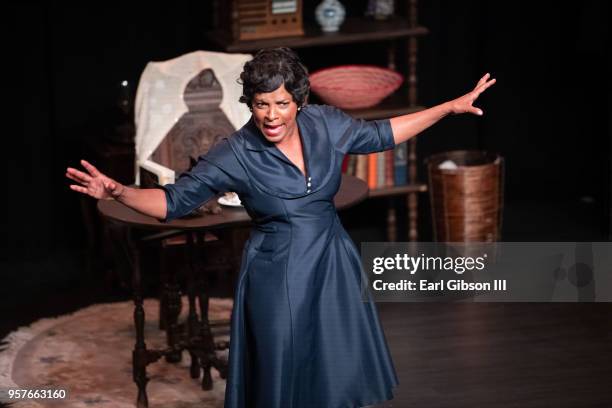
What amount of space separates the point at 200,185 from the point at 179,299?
176 centimetres

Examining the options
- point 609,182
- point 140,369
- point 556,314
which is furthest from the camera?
point 609,182

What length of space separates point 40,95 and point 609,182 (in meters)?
2.97

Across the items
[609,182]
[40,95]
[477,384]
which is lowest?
[477,384]

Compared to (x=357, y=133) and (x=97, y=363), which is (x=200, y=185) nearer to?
(x=357, y=133)

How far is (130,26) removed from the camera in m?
6.62

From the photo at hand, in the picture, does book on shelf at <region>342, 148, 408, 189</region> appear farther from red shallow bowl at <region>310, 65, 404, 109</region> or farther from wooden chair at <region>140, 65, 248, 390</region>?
wooden chair at <region>140, 65, 248, 390</region>

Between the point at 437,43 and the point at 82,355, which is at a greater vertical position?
the point at 437,43

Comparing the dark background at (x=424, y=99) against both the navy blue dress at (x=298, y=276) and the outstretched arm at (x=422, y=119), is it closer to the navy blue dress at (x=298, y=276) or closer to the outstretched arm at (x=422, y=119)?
the navy blue dress at (x=298, y=276)

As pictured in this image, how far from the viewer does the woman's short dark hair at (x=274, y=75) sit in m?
3.65

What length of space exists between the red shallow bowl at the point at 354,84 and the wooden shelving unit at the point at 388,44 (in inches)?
2.3

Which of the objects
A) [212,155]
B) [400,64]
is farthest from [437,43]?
[212,155]

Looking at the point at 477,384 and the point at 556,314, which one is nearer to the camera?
the point at 477,384

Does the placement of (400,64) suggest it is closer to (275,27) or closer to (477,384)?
(275,27)

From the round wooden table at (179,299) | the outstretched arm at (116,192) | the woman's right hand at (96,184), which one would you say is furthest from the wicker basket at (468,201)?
the woman's right hand at (96,184)
